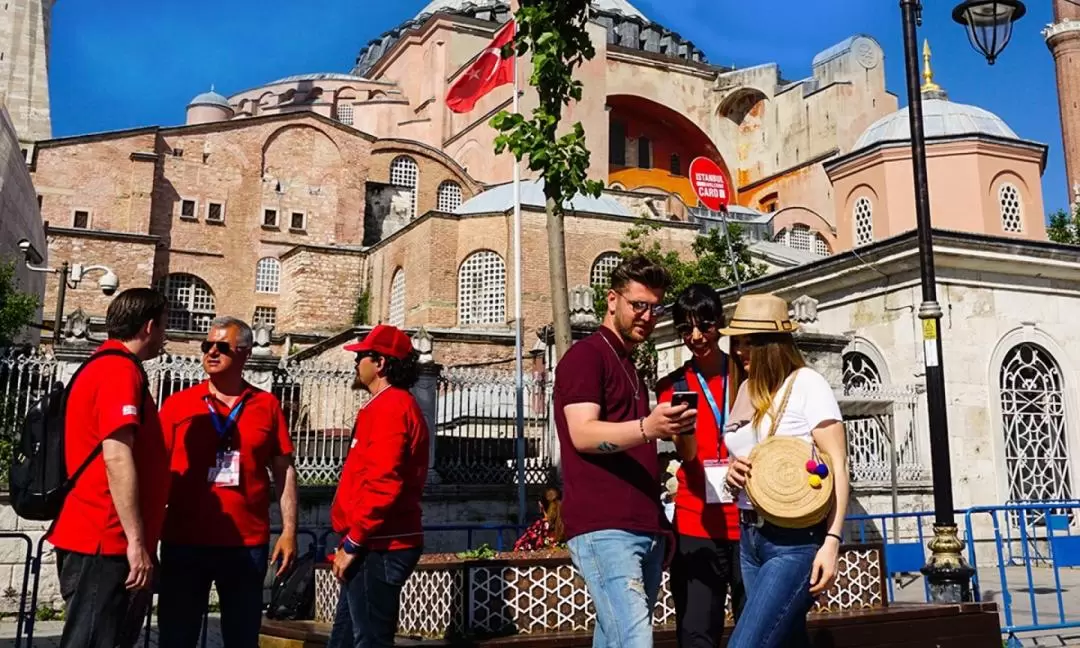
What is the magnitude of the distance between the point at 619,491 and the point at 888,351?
1160 cm

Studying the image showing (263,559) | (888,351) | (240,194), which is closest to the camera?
(263,559)

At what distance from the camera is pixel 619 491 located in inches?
134

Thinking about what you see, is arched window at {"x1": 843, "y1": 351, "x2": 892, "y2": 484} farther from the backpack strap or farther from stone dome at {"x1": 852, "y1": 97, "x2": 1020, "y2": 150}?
the backpack strap

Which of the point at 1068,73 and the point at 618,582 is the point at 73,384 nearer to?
the point at 618,582

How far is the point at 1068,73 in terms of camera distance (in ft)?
142

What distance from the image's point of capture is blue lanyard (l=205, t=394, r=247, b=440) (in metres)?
4.19

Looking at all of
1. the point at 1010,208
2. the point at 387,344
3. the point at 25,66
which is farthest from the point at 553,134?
the point at 25,66

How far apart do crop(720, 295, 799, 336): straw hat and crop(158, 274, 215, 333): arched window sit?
35.9 meters

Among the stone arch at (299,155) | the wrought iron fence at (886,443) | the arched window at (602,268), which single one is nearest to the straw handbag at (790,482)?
the wrought iron fence at (886,443)

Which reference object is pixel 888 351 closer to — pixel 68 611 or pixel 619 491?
pixel 619 491

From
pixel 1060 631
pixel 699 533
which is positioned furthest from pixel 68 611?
pixel 1060 631

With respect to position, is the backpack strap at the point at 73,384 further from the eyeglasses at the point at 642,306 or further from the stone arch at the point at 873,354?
the stone arch at the point at 873,354

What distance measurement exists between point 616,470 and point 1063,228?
2850 centimetres

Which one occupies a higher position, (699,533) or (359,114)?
(359,114)
